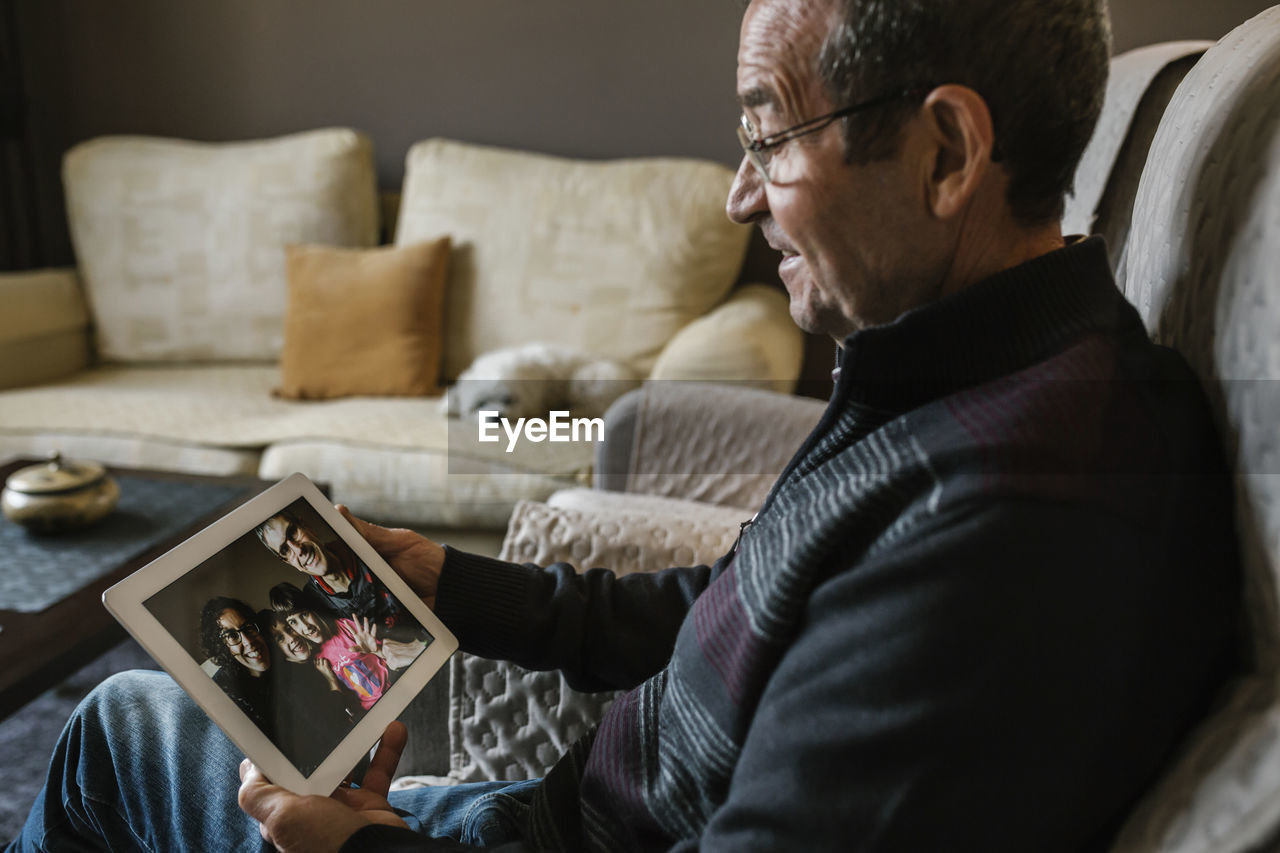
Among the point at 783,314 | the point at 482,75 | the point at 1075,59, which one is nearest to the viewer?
the point at 1075,59

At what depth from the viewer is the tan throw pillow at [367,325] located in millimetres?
2330

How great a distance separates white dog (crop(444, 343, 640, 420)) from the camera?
211 centimetres

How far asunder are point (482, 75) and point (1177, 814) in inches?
108

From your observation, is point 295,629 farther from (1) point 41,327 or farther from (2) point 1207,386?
(1) point 41,327

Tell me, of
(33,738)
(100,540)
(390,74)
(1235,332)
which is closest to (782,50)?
(1235,332)

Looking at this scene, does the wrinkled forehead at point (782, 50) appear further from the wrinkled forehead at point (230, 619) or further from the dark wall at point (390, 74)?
the dark wall at point (390, 74)

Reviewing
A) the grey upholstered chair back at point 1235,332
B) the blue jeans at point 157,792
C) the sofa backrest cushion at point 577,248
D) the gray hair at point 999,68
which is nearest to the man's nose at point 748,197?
the gray hair at point 999,68

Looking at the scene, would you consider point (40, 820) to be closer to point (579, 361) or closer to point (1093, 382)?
point (1093, 382)

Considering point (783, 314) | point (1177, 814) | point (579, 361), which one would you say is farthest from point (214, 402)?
point (1177, 814)

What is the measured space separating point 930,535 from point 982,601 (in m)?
0.04

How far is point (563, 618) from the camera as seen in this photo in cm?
86

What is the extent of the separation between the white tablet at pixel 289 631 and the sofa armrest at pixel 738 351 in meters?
1.17

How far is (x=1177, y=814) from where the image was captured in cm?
43

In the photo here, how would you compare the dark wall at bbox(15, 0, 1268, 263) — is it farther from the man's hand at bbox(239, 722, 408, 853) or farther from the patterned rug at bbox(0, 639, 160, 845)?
the man's hand at bbox(239, 722, 408, 853)
